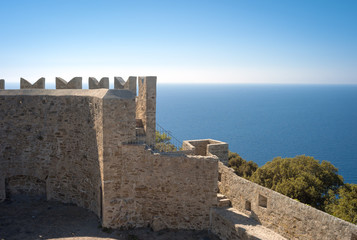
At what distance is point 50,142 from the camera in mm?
17234

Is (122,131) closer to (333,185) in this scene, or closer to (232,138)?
(333,185)

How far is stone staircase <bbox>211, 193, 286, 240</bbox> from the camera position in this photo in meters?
13.4

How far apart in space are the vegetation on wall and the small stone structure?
519 centimetres

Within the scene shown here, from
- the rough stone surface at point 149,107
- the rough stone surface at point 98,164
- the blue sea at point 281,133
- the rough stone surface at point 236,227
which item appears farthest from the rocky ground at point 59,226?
the blue sea at point 281,133

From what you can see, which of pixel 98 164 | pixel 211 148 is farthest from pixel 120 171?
pixel 211 148

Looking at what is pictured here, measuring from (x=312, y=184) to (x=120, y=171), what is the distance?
1303 cm

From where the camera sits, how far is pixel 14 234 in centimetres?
1415

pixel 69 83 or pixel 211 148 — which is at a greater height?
pixel 69 83

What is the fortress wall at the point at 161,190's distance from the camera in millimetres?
15156

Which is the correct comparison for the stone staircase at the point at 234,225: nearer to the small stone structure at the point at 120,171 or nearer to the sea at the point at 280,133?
the small stone structure at the point at 120,171

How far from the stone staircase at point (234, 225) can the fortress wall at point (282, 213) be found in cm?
34

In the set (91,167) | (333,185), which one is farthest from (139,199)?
(333,185)

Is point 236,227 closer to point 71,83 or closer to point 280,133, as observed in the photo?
point 71,83

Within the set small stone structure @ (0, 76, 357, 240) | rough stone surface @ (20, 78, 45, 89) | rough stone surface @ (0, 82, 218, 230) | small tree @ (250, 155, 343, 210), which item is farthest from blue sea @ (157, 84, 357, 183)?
rough stone surface @ (20, 78, 45, 89)
